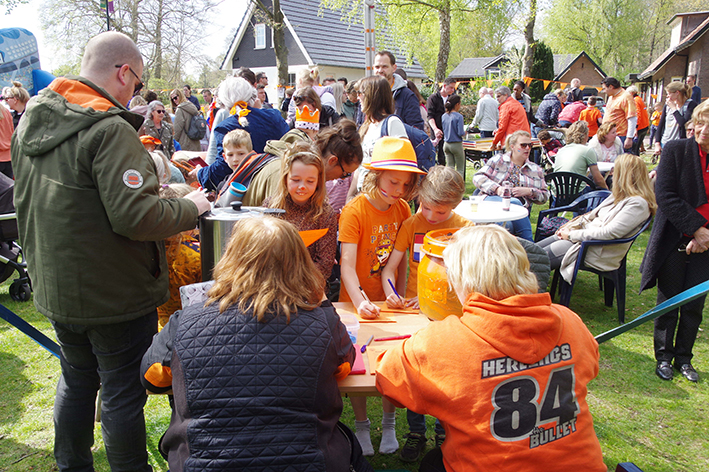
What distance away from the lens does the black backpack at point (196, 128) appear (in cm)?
854

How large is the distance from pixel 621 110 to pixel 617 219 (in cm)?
630

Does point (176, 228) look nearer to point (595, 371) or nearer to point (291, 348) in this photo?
point (291, 348)

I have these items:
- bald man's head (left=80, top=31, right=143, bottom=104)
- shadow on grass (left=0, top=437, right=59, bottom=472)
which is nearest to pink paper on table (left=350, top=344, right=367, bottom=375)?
bald man's head (left=80, top=31, right=143, bottom=104)

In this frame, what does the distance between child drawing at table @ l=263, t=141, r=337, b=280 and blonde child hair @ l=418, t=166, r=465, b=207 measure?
534 millimetres

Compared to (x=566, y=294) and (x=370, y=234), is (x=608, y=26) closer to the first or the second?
(x=566, y=294)

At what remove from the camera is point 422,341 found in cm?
158

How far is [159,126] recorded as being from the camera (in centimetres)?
745

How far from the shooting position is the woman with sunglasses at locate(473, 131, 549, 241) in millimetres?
5301

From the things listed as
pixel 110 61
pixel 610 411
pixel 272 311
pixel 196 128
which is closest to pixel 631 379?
pixel 610 411

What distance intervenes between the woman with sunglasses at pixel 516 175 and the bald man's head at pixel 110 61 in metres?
4.05

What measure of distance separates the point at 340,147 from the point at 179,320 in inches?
68.2

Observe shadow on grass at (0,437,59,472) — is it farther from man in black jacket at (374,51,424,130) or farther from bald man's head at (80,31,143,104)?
man in black jacket at (374,51,424,130)

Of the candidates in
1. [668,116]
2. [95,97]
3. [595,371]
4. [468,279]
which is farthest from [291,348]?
[668,116]

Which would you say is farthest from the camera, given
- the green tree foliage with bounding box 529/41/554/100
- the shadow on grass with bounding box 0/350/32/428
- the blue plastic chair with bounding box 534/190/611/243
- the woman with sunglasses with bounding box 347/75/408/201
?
the green tree foliage with bounding box 529/41/554/100
